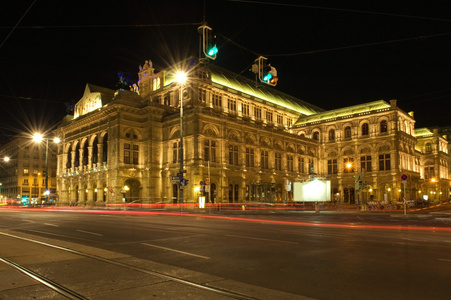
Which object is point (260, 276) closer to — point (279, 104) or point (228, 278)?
point (228, 278)

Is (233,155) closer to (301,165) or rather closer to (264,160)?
(264,160)

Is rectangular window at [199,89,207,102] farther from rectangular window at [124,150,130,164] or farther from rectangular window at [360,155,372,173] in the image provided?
rectangular window at [360,155,372,173]

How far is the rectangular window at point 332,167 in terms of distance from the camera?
74500 millimetres

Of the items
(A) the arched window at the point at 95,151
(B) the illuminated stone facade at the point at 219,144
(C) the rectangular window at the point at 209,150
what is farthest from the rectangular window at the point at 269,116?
(A) the arched window at the point at 95,151

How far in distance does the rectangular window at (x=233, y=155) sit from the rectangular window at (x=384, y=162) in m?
29.8

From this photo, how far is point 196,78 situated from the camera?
57875mm

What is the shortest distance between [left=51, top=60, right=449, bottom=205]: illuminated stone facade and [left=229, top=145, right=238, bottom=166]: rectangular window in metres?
0.15

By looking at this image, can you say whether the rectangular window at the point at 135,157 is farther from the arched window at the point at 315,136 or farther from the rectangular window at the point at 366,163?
the rectangular window at the point at 366,163

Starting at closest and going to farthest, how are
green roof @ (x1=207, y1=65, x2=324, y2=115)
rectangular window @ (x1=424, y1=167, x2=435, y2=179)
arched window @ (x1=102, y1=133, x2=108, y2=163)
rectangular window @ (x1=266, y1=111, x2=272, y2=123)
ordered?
arched window @ (x1=102, y1=133, x2=108, y2=163) → green roof @ (x1=207, y1=65, x2=324, y2=115) → rectangular window @ (x1=266, y1=111, x2=272, y2=123) → rectangular window @ (x1=424, y1=167, x2=435, y2=179)

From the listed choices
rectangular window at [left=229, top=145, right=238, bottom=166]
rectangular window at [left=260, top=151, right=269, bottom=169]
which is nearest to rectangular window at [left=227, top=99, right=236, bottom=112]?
rectangular window at [left=260, top=151, right=269, bottom=169]

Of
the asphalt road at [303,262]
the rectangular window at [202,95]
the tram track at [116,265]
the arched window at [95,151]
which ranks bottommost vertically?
the asphalt road at [303,262]

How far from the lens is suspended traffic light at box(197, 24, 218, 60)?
1456 centimetres

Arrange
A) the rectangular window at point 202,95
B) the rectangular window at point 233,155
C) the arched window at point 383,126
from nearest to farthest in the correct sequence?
the rectangular window at point 233,155 → the rectangular window at point 202,95 → the arched window at point 383,126

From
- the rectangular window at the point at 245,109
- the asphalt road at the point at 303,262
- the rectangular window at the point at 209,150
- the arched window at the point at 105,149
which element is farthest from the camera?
the rectangular window at the point at 245,109
